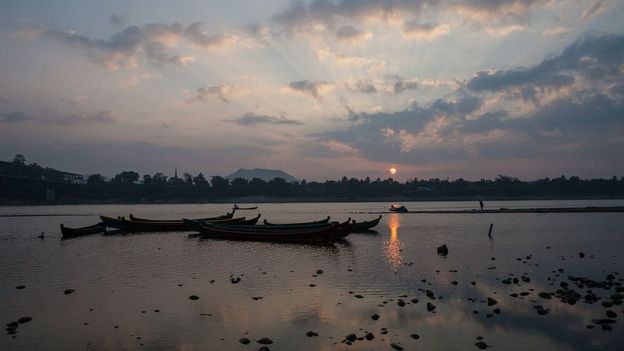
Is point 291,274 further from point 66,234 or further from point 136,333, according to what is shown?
point 66,234

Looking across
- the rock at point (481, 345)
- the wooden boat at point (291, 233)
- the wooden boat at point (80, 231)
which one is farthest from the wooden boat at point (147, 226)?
the rock at point (481, 345)

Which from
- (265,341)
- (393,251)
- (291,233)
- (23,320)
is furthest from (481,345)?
(291,233)

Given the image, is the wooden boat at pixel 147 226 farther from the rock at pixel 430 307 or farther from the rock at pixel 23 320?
the rock at pixel 430 307

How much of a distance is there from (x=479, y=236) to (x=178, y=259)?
29283mm

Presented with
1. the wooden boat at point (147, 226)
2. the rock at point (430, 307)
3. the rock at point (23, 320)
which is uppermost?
the wooden boat at point (147, 226)

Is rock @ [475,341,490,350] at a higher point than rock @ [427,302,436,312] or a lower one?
lower

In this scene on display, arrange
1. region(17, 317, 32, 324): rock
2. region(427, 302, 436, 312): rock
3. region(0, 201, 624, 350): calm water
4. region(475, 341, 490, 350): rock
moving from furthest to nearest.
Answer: region(427, 302, 436, 312): rock
region(17, 317, 32, 324): rock
region(0, 201, 624, 350): calm water
region(475, 341, 490, 350): rock

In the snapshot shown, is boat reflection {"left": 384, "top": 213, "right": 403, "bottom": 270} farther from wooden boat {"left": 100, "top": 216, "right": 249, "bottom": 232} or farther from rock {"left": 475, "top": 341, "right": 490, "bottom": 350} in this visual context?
wooden boat {"left": 100, "top": 216, "right": 249, "bottom": 232}

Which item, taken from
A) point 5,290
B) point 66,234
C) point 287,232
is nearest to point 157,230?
point 66,234

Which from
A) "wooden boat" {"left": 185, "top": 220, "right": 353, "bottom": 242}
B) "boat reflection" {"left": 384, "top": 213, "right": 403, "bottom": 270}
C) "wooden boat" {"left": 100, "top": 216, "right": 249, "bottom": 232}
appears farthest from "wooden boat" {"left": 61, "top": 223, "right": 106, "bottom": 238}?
"boat reflection" {"left": 384, "top": 213, "right": 403, "bottom": 270}

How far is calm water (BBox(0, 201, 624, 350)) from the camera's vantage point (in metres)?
13.6

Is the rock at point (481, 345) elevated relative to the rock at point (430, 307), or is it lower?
lower

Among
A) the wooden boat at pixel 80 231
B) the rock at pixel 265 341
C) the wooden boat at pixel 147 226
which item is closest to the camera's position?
the rock at pixel 265 341

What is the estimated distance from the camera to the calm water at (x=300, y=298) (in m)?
13.6
